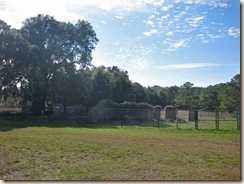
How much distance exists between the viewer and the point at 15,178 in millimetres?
7492

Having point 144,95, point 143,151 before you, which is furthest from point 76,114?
point 144,95

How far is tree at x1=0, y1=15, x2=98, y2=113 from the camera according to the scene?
3409cm

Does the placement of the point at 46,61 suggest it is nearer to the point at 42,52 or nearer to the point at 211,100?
the point at 42,52

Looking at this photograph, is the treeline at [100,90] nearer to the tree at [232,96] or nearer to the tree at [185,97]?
the tree at [232,96]

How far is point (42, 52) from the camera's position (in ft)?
121

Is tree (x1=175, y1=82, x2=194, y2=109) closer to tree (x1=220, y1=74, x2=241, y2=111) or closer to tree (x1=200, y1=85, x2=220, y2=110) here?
tree (x1=200, y1=85, x2=220, y2=110)

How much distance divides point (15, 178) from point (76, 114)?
29.8 meters

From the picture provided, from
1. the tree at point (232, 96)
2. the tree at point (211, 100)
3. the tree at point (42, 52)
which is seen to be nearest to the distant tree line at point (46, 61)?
the tree at point (42, 52)

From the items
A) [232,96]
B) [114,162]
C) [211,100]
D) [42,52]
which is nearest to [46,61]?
[42,52]

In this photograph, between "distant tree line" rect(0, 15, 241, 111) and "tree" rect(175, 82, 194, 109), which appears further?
"tree" rect(175, 82, 194, 109)

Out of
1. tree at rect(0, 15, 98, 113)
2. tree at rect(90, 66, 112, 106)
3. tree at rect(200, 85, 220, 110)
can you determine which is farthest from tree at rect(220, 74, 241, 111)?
tree at rect(0, 15, 98, 113)

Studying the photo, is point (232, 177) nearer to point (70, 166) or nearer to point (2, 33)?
point (70, 166)

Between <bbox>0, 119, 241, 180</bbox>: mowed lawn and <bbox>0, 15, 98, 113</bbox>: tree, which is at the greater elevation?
<bbox>0, 15, 98, 113</bbox>: tree

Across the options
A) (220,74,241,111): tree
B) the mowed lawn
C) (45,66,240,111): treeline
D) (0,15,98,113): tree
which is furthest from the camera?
(220,74,241,111): tree
